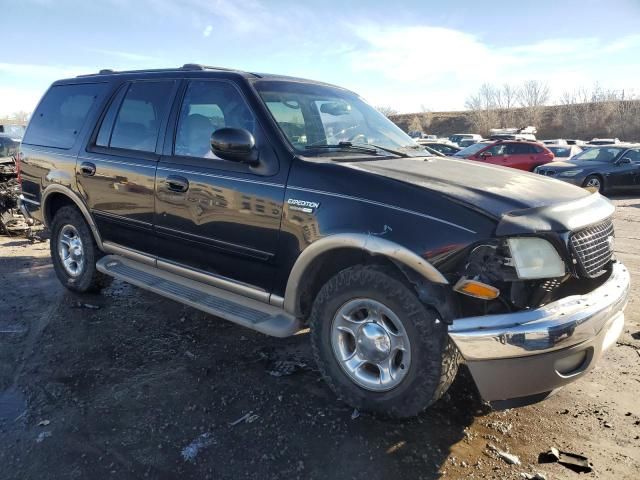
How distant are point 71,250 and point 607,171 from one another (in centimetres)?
1428

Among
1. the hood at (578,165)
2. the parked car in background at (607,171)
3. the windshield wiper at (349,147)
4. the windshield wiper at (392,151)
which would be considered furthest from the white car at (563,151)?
the windshield wiper at (349,147)

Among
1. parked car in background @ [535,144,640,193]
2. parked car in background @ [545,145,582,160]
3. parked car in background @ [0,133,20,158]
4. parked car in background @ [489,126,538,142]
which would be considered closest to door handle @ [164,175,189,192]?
parked car in background @ [0,133,20,158]

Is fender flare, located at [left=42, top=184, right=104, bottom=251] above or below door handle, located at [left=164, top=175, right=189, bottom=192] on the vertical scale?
below

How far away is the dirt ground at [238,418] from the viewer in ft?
8.50

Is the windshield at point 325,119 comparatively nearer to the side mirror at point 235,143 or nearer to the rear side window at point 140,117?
the side mirror at point 235,143

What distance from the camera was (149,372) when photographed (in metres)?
3.55

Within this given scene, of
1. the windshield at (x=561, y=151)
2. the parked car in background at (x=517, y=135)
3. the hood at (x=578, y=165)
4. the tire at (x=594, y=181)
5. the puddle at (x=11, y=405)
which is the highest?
the parked car in background at (x=517, y=135)

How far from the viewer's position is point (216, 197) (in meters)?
3.52

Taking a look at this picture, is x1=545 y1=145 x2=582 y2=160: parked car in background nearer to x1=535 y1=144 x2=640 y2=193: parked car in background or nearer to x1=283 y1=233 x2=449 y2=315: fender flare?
x1=535 y1=144 x2=640 y2=193: parked car in background

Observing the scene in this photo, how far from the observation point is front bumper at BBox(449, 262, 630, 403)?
241cm

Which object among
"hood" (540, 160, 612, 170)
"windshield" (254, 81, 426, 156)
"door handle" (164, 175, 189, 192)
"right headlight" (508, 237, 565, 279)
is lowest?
"hood" (540, 160, 612, 170)

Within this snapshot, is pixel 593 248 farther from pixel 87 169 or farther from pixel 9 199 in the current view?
pixel 9 199

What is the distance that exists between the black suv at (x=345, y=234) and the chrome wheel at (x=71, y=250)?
15.4 inches

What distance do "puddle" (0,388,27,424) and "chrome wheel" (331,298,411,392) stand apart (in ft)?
6.36
